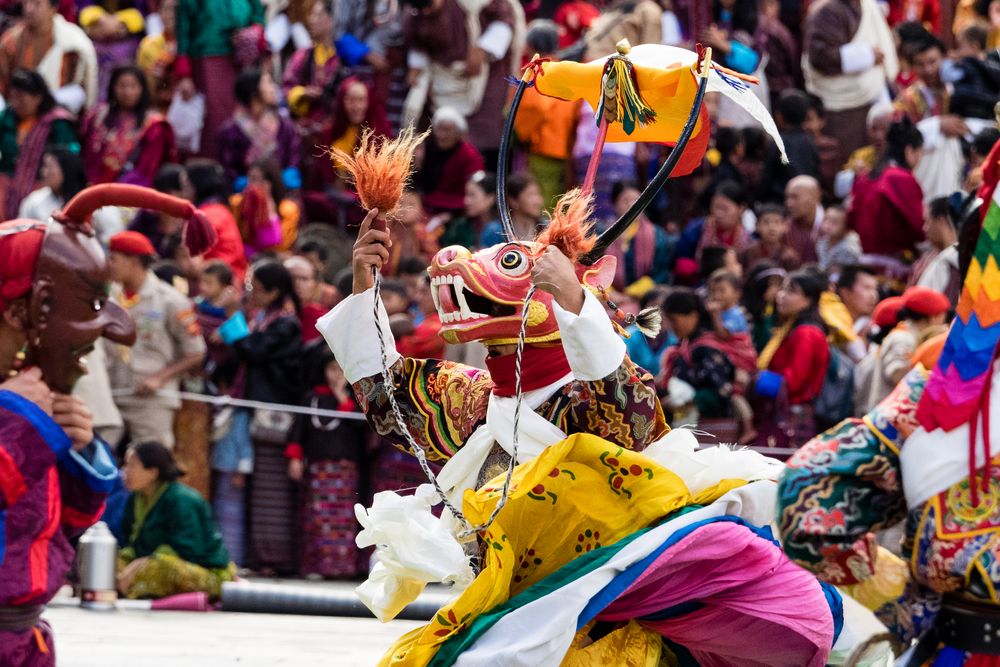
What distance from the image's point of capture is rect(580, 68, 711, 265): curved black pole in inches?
185

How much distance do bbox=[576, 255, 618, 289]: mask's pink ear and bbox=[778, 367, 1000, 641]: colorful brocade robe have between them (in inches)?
40.5

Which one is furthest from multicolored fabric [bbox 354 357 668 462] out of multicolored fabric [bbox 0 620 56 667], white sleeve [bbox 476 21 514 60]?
white sleeve [bbox 476 21 514 60]

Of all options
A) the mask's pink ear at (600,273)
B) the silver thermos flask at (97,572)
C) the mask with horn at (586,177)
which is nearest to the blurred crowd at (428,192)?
the silver thermos flask at (97,572)

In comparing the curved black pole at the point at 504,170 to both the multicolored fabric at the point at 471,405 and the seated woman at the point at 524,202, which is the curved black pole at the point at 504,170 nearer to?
the multicolored fabric at the point at 471,405

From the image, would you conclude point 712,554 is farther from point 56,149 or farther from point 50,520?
point 56,149

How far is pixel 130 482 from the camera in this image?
8812 millimetres

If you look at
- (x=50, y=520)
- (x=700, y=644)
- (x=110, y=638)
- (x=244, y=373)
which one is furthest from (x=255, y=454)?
(x=700, y=644)

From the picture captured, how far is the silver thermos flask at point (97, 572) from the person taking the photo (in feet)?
28.1

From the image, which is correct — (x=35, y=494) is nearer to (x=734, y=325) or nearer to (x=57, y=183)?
(x=734, y=325)

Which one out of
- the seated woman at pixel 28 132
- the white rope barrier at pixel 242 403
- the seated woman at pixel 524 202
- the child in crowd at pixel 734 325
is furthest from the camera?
the seated woman at pixel 28 132

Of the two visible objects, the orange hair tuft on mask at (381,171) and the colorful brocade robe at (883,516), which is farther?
the orange hair tuft on mask at (381,171)

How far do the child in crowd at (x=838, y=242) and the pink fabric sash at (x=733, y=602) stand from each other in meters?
6.15

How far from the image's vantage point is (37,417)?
5.07 m

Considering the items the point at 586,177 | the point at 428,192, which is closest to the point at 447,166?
the point at 428,192
